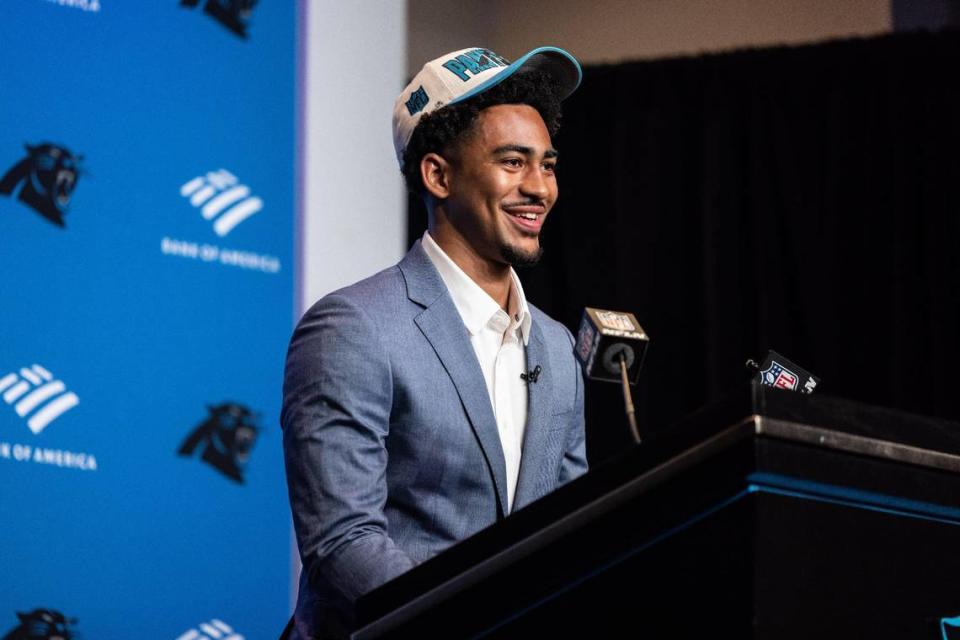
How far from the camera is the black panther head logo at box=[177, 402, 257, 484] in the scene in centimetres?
336

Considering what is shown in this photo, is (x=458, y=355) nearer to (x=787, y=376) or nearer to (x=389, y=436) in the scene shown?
(x=389, y=436)

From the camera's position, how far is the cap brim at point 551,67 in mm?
2270

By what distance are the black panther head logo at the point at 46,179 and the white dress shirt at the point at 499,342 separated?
1.21 m

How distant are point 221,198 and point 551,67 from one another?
52.1 inches

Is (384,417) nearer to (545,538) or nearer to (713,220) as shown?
(545,538)

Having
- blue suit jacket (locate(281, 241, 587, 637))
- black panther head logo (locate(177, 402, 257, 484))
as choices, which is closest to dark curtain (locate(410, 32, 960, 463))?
black panther head logo (locate(177, 402, 257, 484))

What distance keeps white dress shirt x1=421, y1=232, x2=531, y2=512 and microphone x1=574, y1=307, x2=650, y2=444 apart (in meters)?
0.46

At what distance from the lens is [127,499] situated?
125 inches

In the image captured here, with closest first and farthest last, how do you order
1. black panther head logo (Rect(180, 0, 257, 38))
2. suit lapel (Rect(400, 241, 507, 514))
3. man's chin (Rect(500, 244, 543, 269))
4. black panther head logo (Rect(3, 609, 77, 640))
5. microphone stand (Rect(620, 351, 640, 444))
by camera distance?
microphone stand (Rect(620, 351, 640, 444)) → suit lapel (Rect(400, 241, 507, 514)) → man's chin (Rect(500, 244, 543, 269)) → black panther head logo (Rect(3, 609, 77, 640)) → black panther head logo (Rect(180, 0, 257, 38))

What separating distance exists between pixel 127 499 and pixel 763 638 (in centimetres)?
239

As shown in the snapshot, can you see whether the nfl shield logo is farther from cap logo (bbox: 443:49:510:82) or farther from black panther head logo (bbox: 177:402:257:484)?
black panther head logo (bbox: 177:402:257:484)

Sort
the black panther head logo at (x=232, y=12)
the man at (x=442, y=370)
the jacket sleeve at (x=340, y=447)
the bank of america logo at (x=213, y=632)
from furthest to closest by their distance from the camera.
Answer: the black panther head logo at (x=232, y=12) < the bank of america logo at (x=213, y=632) < the man at (x=442, y=370) < the jacket sleeve at (x=340, y=447)

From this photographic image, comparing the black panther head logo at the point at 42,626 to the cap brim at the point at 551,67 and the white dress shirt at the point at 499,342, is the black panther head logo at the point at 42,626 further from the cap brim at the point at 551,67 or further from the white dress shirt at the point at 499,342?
the cap brim at the point at 551,67

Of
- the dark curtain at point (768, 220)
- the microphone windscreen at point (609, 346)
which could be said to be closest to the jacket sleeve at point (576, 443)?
the microphone windscreen at point (609, 346)
